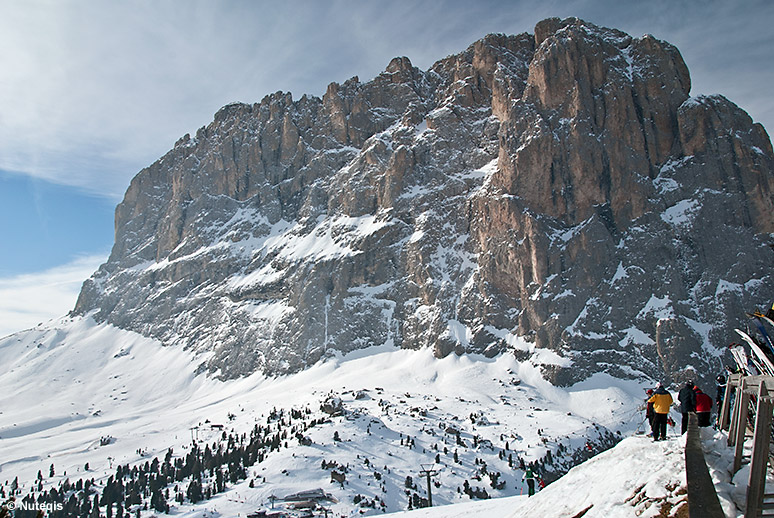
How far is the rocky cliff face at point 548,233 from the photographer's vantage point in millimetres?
130375

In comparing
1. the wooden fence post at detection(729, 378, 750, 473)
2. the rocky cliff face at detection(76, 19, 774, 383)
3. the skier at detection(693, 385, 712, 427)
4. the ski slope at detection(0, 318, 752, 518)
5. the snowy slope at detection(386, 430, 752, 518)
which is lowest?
the ski slope at detection(0, 318, 752, 518)

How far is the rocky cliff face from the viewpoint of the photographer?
→ 13038 centimetres

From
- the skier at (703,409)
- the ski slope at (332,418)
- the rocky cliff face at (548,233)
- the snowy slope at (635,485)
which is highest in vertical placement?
the rocky cliff face at (548,233)

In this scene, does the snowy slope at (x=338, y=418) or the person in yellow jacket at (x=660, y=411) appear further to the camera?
the snowy slope at (x=338, y=418)

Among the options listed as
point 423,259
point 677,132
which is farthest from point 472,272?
point 677,132

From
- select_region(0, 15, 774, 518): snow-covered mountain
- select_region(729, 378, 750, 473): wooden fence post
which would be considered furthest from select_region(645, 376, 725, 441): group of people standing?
select_region(0, 15, 774, 518): snow-covered mountain

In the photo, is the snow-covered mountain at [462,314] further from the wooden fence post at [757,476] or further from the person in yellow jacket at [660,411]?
the wooden fence post at [757,476]

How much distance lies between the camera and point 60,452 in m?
123

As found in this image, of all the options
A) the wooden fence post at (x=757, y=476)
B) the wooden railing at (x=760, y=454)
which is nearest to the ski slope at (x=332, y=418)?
the wooden railing at (x=760, y=454)

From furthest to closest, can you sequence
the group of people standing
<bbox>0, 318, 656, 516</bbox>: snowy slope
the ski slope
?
<bbox>0, 318, 656, 516</bbox>: snowy slope
the ski slope
the group of people standing

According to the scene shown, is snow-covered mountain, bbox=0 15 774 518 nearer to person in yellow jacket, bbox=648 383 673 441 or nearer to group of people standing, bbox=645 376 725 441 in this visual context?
group of people standing, bbox=645 376 725 441

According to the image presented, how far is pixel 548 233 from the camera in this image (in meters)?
143

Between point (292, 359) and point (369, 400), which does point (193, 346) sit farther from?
point (369, 400)

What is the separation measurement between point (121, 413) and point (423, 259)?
9919 centimetres
